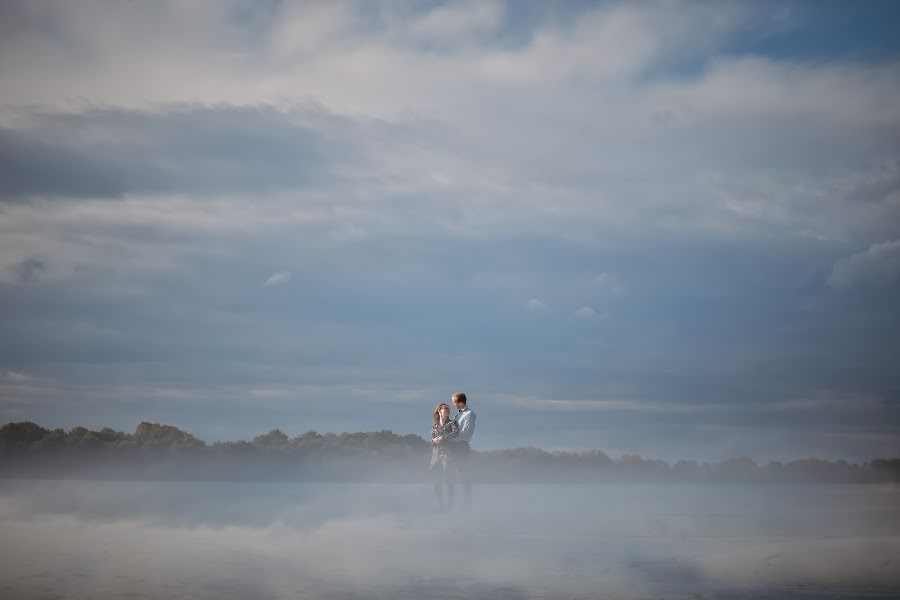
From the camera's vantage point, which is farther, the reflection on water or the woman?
the woman

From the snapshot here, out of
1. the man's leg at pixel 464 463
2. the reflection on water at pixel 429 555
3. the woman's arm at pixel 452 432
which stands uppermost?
the woman's arm at pixel 452 432

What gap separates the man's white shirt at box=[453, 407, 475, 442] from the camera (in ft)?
→ 96.6

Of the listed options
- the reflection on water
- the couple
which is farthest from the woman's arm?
the reflection on water

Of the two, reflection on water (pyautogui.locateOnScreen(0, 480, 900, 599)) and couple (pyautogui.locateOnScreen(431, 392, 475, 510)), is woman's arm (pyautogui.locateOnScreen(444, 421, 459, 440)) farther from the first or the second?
reflection on water (pyautogui.locateOnScreen(0, 480, 900, 599))

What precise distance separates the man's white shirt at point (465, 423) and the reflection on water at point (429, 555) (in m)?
2.98

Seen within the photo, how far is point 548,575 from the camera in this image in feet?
60.6

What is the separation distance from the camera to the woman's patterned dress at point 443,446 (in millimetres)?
29500

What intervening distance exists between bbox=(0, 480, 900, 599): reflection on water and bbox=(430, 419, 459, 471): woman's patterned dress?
6.97 feet

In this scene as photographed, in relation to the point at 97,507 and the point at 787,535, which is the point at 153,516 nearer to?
the point at 97,507

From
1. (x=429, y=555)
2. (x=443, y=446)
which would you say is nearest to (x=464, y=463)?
(x=443, y=446)

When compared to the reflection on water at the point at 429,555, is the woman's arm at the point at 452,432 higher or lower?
higher

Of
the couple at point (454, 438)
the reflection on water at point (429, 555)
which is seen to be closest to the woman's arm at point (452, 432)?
the couple at point (454, 438)

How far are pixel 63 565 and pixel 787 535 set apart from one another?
2137 centimetres

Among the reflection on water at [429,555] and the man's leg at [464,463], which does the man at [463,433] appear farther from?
the reflection on water at [429,555]
